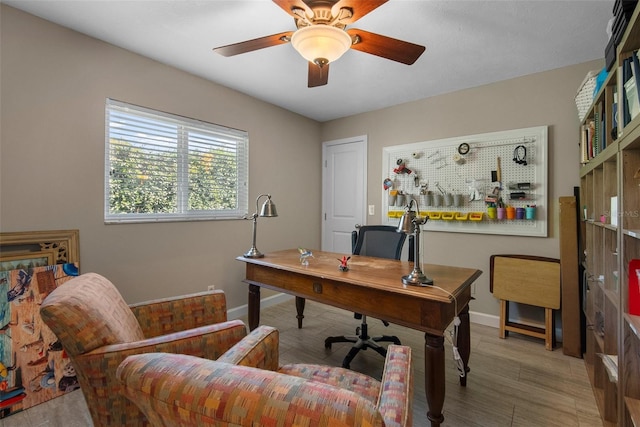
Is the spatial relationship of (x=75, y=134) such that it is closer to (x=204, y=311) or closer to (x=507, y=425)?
(x=204, y=311)

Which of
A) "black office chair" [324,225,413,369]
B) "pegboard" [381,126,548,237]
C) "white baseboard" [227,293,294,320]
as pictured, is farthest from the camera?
"white baseboard" [227,293,294,320]

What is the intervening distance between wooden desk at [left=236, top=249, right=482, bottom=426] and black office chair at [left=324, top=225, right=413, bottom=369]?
319mm

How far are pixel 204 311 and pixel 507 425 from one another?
6.00 ft

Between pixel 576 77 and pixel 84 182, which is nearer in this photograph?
pixel 84 182

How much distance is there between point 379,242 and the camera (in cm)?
257

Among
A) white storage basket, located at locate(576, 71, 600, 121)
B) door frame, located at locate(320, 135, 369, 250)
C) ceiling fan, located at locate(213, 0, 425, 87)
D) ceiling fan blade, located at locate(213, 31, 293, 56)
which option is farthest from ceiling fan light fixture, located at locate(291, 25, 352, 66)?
door frame, located at locate(320, 135, 369, 250)

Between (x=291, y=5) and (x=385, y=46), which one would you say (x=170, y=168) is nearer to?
(x=291, y=5)

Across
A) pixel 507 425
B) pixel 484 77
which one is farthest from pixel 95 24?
pixel 507 425

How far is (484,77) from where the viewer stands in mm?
2760

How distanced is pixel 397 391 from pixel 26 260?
7.70ft

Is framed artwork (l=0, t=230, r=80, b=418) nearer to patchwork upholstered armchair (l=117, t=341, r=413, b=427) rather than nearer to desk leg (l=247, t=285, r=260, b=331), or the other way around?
desk leg (l=247, t=285, r=260, b=331)

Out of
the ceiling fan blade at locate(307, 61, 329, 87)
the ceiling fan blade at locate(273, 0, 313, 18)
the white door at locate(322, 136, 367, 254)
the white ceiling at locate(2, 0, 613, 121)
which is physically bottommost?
the white door at locate(322, 136, 367, 254)

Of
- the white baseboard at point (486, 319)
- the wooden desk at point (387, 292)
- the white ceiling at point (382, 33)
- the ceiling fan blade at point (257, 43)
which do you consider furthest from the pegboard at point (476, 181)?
the ceiling fan blade at point (257, 43)

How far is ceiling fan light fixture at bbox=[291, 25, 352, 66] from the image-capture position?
1449mm
